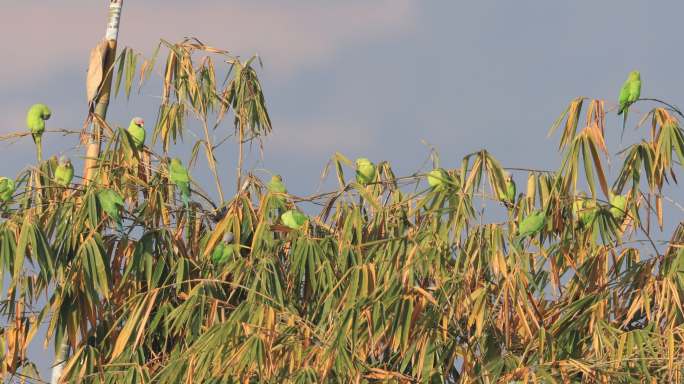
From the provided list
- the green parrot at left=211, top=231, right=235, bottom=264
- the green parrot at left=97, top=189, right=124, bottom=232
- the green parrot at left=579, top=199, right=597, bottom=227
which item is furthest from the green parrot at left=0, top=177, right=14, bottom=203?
the green parrot at left=579, top=199, right=597, bottom=227

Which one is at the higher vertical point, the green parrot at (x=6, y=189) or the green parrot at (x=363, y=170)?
the green parrot at (x=363, y=170)

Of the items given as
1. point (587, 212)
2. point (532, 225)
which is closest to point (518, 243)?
point (532, 225)

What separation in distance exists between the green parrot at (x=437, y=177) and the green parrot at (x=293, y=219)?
0.66m

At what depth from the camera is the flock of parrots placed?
18.4 feet

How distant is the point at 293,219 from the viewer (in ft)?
19.5

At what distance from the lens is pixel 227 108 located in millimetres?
6688

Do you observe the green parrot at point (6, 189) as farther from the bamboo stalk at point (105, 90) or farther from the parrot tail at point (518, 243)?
the parrot tail at point (518, 243)

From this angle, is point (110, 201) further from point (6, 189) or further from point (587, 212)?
point (587, 212)

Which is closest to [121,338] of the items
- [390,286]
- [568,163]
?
[390,286]

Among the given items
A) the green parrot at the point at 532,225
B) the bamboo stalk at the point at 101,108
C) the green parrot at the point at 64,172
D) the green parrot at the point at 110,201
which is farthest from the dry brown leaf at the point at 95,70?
the green parrot at the point at 532,225

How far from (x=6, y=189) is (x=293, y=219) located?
4.54ft

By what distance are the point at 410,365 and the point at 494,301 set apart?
1.64ft

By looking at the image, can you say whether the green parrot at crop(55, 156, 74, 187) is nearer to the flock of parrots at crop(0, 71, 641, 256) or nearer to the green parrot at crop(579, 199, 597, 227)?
the flock of parrots at crop(0, 71, 641, 256)

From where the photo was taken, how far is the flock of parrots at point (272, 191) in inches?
221
